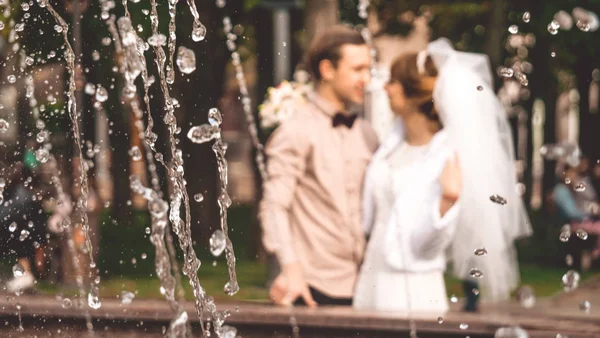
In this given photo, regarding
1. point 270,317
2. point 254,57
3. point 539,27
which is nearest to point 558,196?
point 539,27

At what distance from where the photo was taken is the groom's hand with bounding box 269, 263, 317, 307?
4777 mm

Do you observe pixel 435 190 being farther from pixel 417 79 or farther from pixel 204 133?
pixel 204 133

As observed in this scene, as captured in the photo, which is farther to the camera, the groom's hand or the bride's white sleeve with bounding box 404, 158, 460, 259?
the groom's hand

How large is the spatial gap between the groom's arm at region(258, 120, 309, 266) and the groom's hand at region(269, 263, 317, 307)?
39 millimetres

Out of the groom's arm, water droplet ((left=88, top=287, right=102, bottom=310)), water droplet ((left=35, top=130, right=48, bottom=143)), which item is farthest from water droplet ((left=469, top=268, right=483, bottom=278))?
water droplet ((left=35, top=130, right=48, bottom=143))

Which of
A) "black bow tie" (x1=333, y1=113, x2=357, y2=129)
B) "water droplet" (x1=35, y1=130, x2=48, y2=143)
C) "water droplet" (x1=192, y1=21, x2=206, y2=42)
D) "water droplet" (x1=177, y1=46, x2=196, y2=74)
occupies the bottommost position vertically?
"black bow tie" (x1=333, y1=113, x2=357, y2=129)

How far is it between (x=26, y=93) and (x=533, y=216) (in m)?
20.2

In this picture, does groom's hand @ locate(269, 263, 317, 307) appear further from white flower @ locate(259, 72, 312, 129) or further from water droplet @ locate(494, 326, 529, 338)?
white flower @ locate(259, 72, 312, 129)

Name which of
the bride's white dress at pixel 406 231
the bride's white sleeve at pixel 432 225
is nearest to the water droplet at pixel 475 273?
the bride's white dress at pixel 406 231

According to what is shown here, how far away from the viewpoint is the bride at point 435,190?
4.72 m

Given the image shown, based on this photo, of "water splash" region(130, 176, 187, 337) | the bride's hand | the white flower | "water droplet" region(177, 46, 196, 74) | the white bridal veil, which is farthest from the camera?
the white flower

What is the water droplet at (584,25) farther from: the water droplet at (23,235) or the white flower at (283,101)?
the white flower at (283,101)

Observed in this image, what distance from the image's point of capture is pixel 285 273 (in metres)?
4.84

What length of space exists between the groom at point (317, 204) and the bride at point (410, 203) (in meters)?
0.08
